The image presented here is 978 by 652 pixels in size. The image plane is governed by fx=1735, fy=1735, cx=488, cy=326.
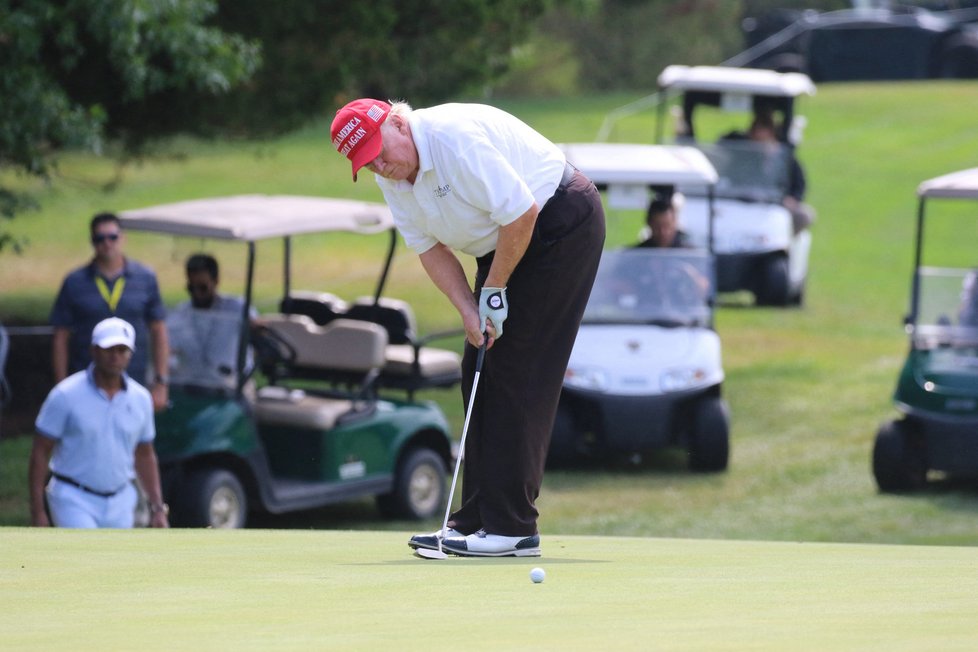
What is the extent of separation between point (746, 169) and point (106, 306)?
10.7 m

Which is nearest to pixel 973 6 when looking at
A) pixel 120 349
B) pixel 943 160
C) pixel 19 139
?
pixel 943 160

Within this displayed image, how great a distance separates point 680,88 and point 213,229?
39.3ft

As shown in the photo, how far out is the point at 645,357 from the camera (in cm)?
1140

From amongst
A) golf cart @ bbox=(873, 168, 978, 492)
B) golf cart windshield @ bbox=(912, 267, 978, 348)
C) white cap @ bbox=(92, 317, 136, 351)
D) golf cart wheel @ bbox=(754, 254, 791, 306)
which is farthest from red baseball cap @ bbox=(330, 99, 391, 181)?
golf cart wheel @ bbox=(754, 254, 791, 306)

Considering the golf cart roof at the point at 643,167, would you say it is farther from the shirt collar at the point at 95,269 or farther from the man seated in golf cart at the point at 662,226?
the shirt collar at the point at 95,269

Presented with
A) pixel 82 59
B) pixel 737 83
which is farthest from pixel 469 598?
pixel 737 83

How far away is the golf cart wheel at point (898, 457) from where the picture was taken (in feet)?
34.9

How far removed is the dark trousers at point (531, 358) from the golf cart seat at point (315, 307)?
647 cm

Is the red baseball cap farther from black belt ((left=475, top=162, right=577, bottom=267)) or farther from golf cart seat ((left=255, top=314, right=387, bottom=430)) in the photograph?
golf cart seat ((left=255, top=314, right=387, bottom=430))

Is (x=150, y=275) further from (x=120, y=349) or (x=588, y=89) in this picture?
(x=588, y=89)

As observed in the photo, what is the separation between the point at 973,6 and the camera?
4122 cm

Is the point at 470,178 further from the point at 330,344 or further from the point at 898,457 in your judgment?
the point at 898,457

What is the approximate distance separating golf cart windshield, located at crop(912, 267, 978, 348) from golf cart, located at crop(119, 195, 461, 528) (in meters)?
2.99

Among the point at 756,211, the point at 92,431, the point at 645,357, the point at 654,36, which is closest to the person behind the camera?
the point at 92,431
